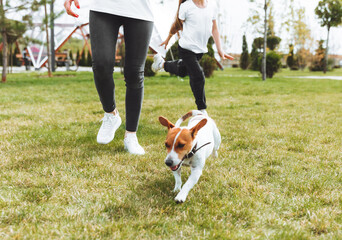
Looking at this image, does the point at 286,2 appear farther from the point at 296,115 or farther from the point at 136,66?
the point at 136,66

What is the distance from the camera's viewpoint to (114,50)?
267 cm

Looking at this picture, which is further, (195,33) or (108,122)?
(195,33)

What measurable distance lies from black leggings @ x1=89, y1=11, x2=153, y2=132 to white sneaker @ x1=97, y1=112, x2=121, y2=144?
166 millimetres

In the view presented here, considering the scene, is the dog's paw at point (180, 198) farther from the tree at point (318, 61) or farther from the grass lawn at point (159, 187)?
the tree at point (318, 61)

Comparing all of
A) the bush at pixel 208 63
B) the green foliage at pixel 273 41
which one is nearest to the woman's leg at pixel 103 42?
the bush at pixel 208 63

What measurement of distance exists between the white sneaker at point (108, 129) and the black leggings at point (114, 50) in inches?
6.5

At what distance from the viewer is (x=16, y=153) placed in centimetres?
277

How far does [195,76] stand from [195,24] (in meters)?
0.57

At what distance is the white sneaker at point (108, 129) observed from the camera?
113 inches

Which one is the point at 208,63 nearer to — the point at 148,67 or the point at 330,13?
the point at 148,67

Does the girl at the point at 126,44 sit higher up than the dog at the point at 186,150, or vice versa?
the girl at the point at 126,44

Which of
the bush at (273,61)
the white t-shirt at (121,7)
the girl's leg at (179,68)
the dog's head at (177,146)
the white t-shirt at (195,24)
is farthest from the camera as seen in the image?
the bush at (273,61)

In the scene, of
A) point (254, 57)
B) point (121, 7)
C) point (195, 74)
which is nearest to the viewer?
point (121, 7)

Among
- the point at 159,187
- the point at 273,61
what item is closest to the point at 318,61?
the point at 273,61
